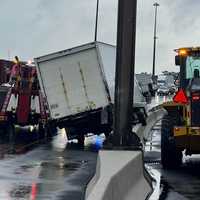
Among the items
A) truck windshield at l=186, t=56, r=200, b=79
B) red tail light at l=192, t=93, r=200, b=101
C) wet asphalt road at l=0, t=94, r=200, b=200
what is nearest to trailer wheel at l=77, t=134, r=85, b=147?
wet asphalt road at l=0, t=94, r=200, b=200

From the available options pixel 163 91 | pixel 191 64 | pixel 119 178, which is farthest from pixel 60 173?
pixel 163 91

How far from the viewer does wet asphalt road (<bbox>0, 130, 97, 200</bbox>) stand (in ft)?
38.7

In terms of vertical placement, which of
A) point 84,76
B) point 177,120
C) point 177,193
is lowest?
point 177,193

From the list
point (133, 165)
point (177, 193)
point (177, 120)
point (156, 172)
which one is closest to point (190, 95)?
point (177, 120)

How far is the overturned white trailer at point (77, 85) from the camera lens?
2192cm

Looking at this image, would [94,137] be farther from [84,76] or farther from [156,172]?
[156,172]

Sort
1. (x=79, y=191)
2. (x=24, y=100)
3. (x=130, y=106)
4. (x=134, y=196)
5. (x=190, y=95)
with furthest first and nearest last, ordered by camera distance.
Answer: (x=24, y=100), (x=190, y=95), (x=130, y=106), (x=79, y=191), (x=134, y=196)

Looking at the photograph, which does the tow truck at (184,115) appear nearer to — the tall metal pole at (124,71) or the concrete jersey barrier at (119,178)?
the tall metal pole at (124,71)

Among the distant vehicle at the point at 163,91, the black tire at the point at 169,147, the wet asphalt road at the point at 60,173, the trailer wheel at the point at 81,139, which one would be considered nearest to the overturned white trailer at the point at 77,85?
the trailer wheel at the point at 81,139

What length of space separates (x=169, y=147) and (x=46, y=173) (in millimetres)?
3256

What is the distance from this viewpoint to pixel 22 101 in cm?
2573

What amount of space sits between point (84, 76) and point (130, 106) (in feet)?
30.3

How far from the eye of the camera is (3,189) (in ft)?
40.0

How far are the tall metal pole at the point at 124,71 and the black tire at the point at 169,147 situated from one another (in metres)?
3.09
